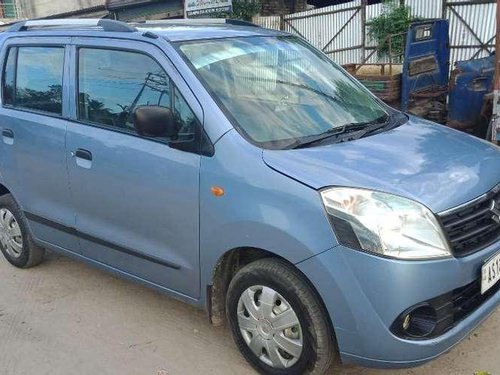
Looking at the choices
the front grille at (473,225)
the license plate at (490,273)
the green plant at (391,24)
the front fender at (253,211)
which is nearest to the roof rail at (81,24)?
the front fender at (253,211)

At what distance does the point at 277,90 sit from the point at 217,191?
30.4 inches

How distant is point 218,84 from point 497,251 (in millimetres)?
1639

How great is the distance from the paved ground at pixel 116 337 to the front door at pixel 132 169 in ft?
1.31

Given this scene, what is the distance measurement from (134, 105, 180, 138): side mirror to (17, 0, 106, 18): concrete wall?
21694 millimetres

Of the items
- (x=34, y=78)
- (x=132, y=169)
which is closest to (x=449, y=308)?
(x=132, y=169)

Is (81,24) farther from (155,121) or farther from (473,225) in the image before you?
(473,225)

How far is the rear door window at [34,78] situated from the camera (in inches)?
145

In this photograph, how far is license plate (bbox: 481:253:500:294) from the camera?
8.29 ft

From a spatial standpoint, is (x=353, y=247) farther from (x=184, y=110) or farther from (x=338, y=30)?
(x=338, y=30)

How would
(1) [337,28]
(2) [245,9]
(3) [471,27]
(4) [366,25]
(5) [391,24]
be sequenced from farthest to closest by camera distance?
(2) [245,9] < (1) [337,28] < (4) [366,25] < (5) [391,24] < (3) [471,27]

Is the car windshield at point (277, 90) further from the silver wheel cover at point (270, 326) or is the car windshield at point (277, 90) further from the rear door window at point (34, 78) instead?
the rear door window at point (34, 78)

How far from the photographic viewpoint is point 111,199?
3307mm

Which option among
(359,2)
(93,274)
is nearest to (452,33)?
(359,2)

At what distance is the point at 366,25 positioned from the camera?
14.4 meters
